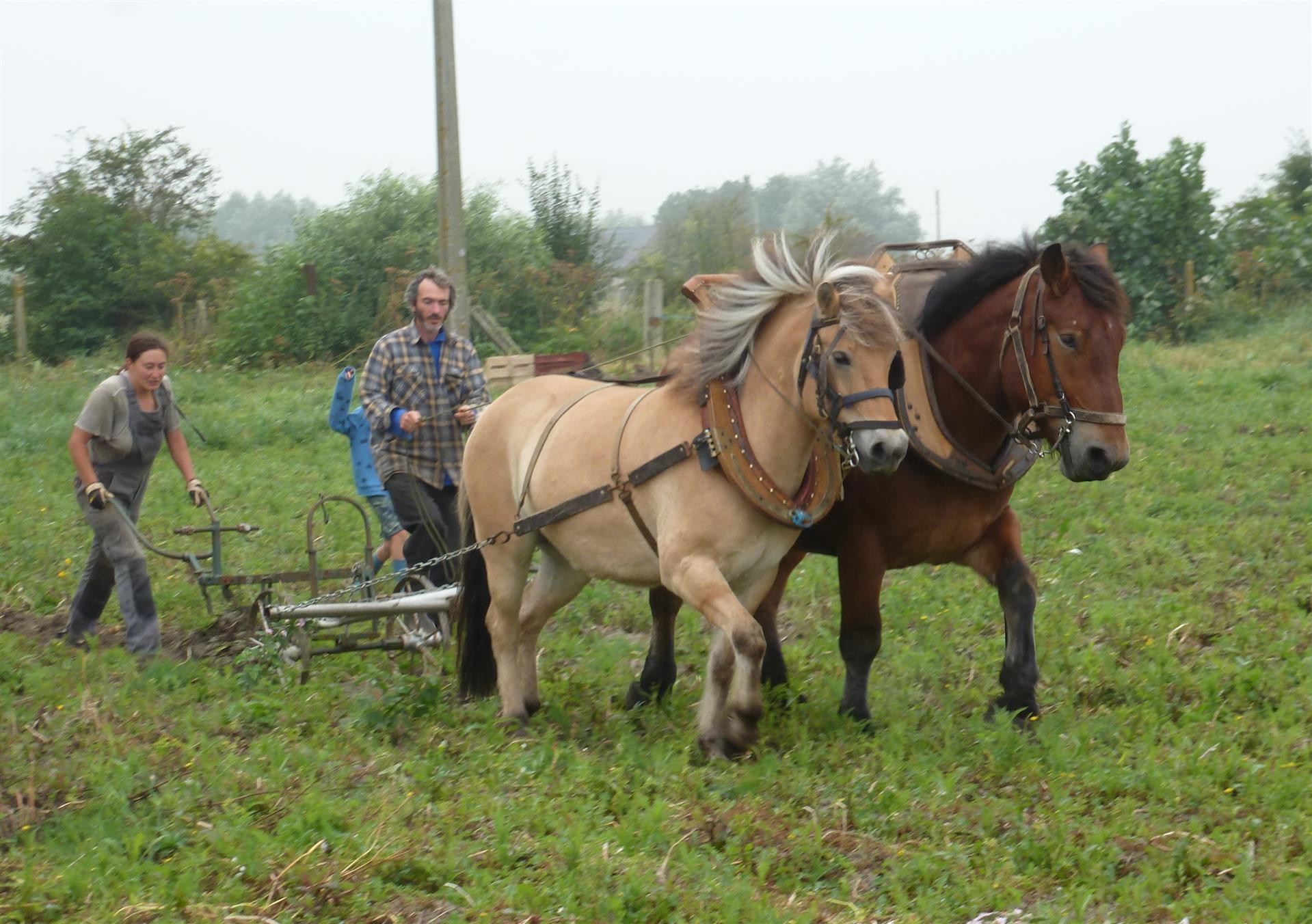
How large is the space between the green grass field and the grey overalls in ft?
0.78

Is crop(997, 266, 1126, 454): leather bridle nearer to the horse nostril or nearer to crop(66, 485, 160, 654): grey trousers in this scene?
the horse nostril

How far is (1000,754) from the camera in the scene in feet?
15.9

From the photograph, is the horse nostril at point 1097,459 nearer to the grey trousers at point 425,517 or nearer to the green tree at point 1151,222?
the grey trousers at point 425,517

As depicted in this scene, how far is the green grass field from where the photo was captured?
3.81 m

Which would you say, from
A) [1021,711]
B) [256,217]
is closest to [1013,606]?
[1021,711]

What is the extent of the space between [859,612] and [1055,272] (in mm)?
1537

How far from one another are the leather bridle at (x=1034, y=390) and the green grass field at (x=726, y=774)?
1.16 metres

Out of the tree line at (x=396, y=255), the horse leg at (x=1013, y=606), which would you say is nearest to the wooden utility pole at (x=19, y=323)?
the tree line at (x=396, y=255)

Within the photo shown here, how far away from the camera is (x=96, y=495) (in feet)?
21.1

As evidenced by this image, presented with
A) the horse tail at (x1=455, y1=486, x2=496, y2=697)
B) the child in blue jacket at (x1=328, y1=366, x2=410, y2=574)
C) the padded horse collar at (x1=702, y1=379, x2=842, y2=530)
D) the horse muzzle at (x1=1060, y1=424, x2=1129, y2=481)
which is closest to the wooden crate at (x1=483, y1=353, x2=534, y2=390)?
the child in blue jacket at (x1=328, y1=366, x2=410, y2=574)

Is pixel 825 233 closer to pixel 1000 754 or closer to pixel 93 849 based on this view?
pixel 1000 754

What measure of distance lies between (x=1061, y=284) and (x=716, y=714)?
81.1 inches

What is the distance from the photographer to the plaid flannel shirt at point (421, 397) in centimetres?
667

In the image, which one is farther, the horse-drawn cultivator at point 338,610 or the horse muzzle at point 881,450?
the horse-drawn cultivator at point 338,610
